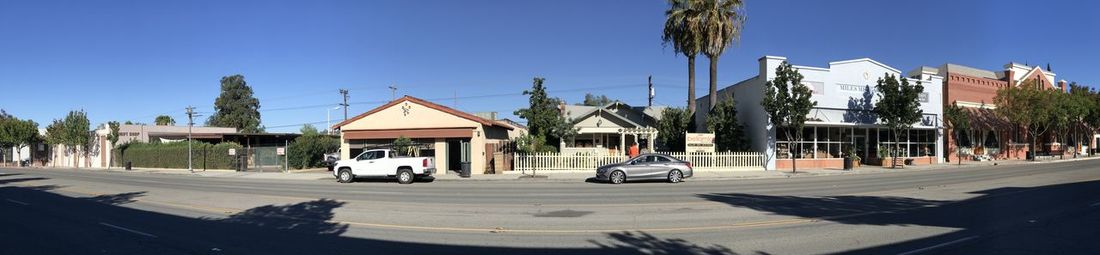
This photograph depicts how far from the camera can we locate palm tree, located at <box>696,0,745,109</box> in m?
31.5

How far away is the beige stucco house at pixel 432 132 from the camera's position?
2985 cm

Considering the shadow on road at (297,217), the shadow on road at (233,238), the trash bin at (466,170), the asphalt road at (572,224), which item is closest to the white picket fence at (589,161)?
the trash bin at (466,170)

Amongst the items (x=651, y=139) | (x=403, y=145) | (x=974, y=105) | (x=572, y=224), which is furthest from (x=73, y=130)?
(x=974, y=105)

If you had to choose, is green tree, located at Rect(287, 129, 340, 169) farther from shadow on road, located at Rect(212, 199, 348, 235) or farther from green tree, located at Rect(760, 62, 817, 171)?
green tree, located at Rect(760, 62, 817, 171)

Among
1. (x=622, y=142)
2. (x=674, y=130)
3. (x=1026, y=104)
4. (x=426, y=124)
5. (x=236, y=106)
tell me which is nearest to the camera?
(x=426, y=124)

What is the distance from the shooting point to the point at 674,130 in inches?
1341

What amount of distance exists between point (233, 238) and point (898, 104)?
1257 inches

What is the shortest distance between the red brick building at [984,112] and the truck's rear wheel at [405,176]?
33.1 m

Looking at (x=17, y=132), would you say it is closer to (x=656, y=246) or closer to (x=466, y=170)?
(x=466, y=170)

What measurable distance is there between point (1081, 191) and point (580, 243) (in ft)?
50.2

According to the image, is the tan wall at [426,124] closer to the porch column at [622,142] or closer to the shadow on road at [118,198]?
the porch column at [622,142]

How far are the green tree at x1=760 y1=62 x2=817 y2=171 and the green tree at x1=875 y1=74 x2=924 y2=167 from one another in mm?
5312

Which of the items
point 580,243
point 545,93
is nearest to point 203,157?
point 545,93

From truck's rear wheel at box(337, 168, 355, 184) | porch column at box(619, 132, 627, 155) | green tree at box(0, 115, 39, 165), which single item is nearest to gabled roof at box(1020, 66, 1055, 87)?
porch column at box(619, 132, 627, 155)
